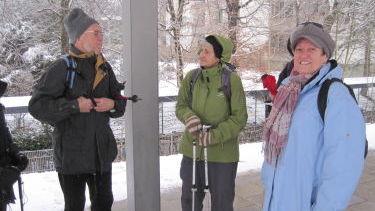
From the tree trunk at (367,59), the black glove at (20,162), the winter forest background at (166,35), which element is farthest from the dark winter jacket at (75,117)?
the tree trunk at (367,59)

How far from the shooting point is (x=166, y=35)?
10.3 meters

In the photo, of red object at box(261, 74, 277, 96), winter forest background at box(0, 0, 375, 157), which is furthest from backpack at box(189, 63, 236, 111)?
winter forest background at box(0, 0, 375, 157)

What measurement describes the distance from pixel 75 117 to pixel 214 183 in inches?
40.7

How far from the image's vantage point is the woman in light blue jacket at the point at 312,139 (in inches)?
63.4

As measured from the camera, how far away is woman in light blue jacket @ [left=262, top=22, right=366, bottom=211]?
161 centimetres

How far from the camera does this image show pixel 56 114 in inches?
84.2

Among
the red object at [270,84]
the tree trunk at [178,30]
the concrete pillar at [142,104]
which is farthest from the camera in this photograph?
the tree trunk at [178,30]

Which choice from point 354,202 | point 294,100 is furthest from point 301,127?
point 354,202

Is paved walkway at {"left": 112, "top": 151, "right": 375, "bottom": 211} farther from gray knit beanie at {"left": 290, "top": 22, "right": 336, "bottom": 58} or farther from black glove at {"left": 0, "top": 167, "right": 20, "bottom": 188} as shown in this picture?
gray knit beanie at {"left": 290, "top": 22, "right": 336, "bottom": 58}

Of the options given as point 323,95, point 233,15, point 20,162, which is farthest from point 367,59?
point 20,162

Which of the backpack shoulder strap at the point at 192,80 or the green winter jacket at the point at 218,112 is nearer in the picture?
Result: the green winter jacket at the point at 218,112

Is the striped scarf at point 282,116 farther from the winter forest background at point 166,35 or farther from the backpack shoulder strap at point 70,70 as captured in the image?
the winter forest background at point 166,35

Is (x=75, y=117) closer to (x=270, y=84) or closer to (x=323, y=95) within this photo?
(x=270, y=84)

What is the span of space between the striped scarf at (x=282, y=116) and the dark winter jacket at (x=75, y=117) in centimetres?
95
